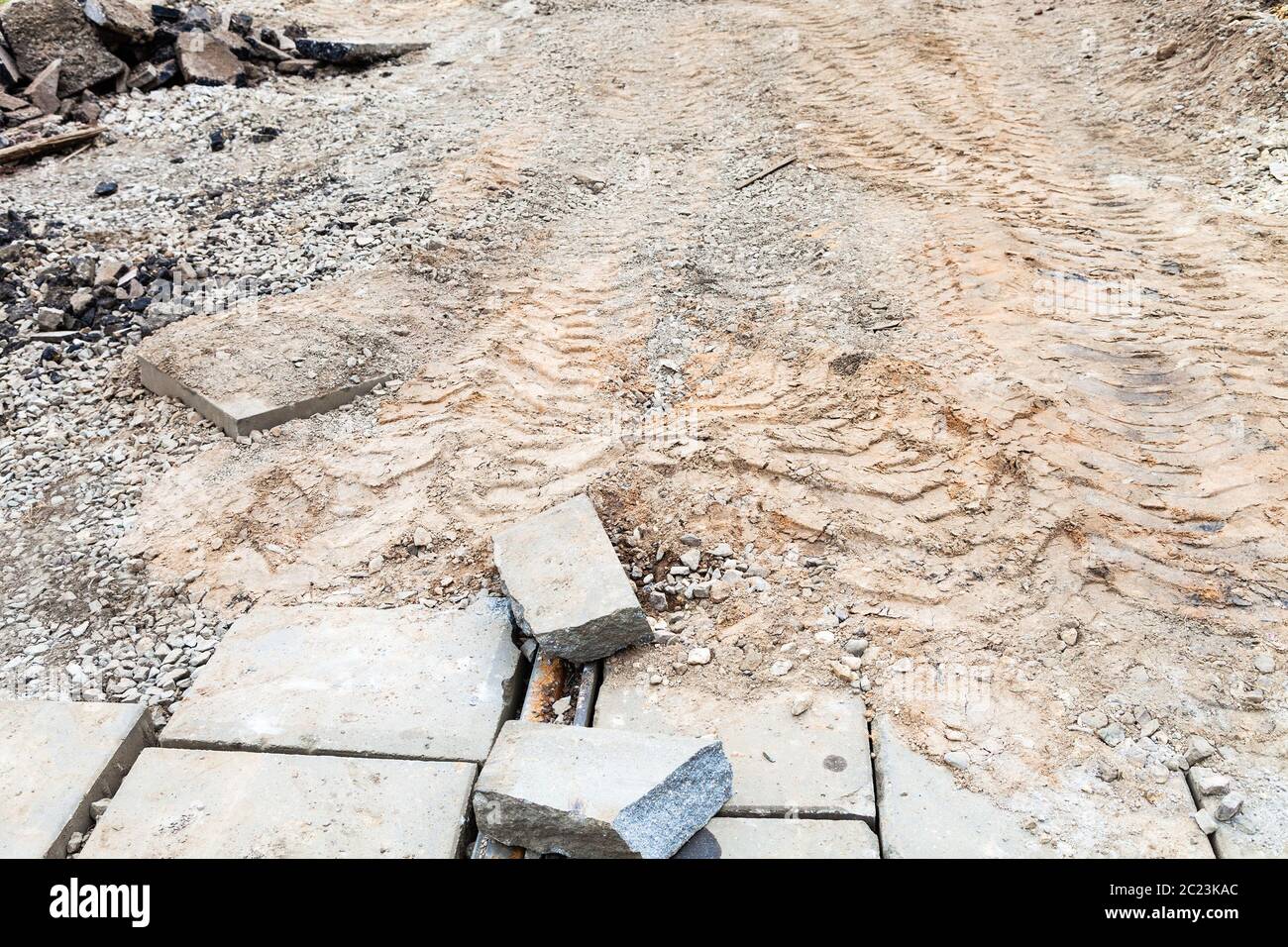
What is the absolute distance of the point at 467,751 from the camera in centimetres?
296

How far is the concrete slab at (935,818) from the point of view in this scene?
258 centimetres

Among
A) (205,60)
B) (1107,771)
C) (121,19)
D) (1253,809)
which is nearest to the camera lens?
(1253,809)

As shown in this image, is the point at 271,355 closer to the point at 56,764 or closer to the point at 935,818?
the point at 56,764

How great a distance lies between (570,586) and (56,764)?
5.81ft

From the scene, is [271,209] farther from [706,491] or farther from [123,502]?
[706,491]

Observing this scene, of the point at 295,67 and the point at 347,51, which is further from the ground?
the point at 347,51

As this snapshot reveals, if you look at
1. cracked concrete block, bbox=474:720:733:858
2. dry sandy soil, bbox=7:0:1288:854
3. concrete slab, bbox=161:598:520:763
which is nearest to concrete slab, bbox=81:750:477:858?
concrete slab, bbox=161:598:520:763

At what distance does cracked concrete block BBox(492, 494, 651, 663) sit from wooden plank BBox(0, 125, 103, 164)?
652 cm

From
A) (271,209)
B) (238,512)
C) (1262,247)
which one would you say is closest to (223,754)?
(238,512)

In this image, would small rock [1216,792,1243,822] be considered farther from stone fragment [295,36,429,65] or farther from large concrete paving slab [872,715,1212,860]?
stone fragment [295,36,429,65]

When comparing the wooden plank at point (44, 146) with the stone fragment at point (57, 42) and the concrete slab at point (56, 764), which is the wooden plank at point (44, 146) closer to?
the stone fragment at point (57, 42)

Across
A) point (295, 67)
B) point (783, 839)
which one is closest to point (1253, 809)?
point (783, 839)

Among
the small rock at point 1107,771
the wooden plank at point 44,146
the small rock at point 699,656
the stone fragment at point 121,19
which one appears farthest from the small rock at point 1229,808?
the stone fragment at point 121,19

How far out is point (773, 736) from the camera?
116 inches
